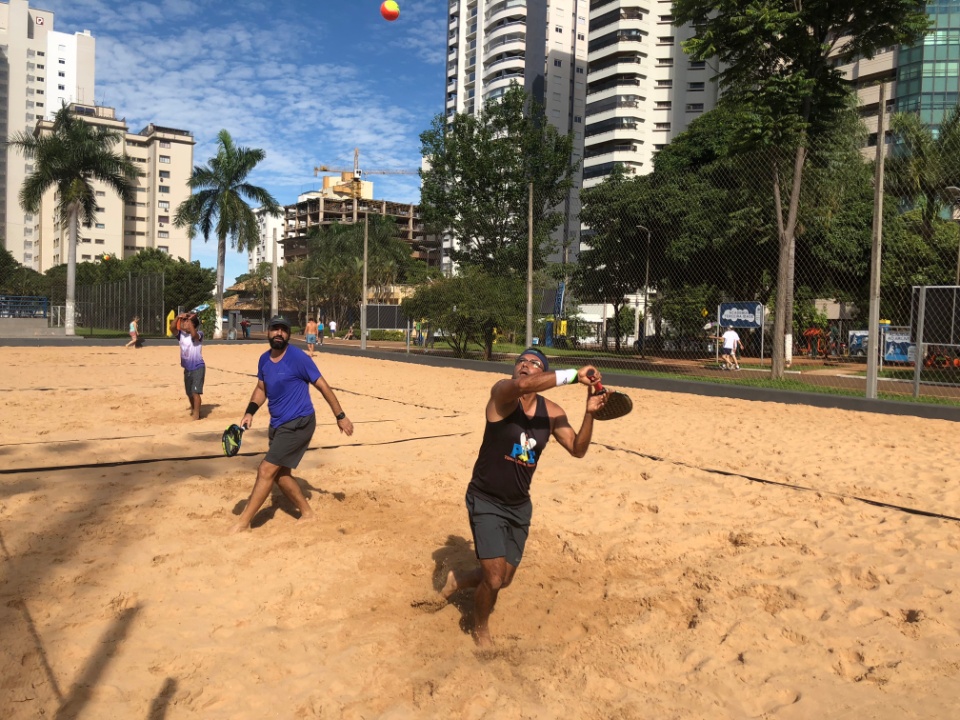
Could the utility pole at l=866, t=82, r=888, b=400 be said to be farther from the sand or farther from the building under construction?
the building under construction

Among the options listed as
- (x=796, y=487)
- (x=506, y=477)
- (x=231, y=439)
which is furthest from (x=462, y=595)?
(x=796, y=487)

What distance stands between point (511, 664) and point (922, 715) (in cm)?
175

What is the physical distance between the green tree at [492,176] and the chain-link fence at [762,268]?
73.2 inches

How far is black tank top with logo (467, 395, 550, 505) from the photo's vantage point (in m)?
3.81

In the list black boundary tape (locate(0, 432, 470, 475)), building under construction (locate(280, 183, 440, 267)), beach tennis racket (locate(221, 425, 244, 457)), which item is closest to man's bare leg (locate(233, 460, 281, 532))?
beach tennis racket (locate(221, 425, 244, 457))

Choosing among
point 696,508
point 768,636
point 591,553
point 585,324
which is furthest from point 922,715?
point 585,324

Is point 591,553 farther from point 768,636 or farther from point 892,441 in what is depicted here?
point 892,441

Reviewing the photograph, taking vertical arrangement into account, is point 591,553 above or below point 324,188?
below

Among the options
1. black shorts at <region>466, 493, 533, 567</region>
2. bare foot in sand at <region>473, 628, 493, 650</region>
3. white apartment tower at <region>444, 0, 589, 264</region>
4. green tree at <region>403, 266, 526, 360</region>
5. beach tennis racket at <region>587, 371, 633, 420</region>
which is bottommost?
bare foot in sand at <region>473, 628, 493, 650</region>

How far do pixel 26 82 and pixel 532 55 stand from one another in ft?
279

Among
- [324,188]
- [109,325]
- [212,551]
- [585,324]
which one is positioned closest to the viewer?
[212,551]

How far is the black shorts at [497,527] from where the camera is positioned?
12.4ft

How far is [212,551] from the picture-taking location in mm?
5035

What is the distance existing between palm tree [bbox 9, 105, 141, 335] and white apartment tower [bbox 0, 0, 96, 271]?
283 feet
